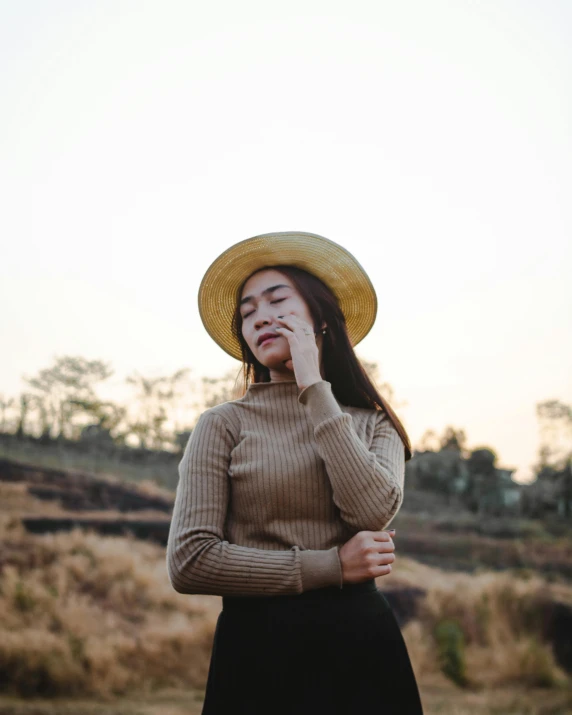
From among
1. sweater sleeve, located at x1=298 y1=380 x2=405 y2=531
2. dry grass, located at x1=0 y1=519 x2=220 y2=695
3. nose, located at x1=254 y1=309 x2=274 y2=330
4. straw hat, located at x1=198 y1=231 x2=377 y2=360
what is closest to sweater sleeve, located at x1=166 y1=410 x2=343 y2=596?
sweater sleeve, located at x1=298 y1=380 x2=405 y2=531

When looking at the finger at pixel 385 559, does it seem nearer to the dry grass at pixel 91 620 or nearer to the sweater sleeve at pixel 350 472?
the sweater sleeve at pixel 350 472

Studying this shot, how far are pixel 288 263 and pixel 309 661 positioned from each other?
45.5 inches

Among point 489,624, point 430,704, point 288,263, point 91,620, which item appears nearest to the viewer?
point 288,263

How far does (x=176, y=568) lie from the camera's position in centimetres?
133

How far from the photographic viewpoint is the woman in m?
1.32

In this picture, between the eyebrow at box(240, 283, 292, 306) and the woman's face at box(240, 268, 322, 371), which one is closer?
the woman's face at box(240, 268, 322, 371)

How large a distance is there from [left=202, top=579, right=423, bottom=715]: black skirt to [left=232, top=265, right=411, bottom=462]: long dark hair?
0.53m

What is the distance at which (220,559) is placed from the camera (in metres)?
1.31

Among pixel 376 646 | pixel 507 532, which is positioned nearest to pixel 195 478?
pixel 376 646

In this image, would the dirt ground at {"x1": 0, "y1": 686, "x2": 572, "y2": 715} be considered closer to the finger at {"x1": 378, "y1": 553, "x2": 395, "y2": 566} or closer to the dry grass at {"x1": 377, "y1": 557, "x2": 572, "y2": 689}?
the dry grass at {"x1": 377, "y1": 557, "x2": 572, "y2": 689}

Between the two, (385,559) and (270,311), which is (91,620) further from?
(385,559)

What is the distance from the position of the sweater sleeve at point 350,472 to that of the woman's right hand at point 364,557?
0.04 metres

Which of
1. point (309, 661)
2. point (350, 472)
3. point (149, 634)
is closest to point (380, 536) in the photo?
point (350, 472)

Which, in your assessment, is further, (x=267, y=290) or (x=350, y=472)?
(x=267, y=290)
